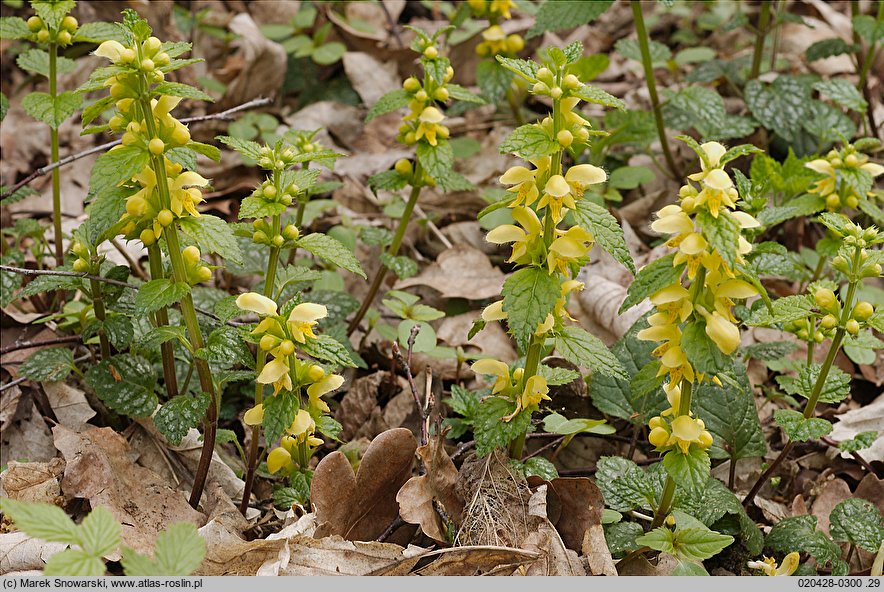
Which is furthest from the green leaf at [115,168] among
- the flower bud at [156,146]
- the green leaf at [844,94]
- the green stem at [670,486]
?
the green leaf at [844,94]

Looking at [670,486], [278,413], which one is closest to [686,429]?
[670,486]

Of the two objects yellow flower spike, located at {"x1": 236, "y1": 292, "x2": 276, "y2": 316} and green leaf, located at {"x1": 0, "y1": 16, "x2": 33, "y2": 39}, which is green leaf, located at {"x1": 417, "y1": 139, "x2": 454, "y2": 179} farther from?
green leaf, located at {"x1": 0, "y1": 16, "x2": 33, "y2": 39}

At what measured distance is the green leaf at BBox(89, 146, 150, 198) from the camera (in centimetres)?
205

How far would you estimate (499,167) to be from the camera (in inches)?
187

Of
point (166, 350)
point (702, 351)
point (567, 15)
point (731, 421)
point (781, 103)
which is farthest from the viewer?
point (781, 103)

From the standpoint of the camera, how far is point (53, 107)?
2.94m

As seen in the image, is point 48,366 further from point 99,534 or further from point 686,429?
point 686,429

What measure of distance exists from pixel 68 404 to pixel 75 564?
1.44 m

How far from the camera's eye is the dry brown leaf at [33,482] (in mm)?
2510

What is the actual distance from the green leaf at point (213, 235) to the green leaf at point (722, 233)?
1.13 meters

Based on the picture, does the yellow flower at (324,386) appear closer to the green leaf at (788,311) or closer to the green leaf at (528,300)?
the green leaf at (528,300)

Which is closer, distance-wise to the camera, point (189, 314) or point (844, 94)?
point (189, 314)

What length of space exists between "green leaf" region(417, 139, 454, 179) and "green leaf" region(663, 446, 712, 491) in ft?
4.27

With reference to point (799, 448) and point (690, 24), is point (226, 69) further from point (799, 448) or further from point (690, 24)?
point (799, 448)
